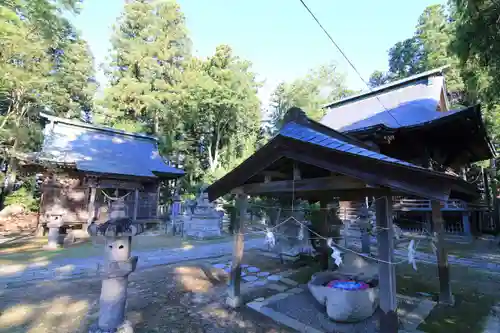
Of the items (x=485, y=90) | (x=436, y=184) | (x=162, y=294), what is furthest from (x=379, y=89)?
(x=162, y=294)

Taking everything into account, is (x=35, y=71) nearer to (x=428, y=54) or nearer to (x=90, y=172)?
(x=90, y=172)

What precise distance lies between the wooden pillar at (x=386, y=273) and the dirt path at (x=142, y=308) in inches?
65.3

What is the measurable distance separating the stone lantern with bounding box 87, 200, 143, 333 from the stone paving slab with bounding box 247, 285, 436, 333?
2314mm

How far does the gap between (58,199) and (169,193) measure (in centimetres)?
983

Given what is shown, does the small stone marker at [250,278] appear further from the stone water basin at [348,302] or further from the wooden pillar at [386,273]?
the wooden pillar at [386,273]

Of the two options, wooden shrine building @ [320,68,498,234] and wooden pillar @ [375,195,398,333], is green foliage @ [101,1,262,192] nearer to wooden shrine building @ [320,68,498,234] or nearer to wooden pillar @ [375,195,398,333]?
wooden shrine building @ [320,68,498,234]

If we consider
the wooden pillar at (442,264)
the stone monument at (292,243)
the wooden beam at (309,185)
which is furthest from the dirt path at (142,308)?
the wooden pillar at (442,264)

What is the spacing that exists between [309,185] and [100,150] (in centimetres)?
1566

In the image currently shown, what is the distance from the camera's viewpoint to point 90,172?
43.1ft

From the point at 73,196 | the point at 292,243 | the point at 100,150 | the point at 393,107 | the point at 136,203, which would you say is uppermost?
the point at 393,107

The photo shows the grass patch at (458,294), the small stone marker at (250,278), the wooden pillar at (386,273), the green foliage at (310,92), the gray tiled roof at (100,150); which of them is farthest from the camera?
the green foliage at (310,92)

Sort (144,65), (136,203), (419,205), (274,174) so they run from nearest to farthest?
(274,174), (136,203), (419,205), (144,65)

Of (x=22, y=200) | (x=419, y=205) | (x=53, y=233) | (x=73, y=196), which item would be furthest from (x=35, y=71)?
(x=419, y=205)

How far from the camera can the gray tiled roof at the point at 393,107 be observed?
22.6 ft
